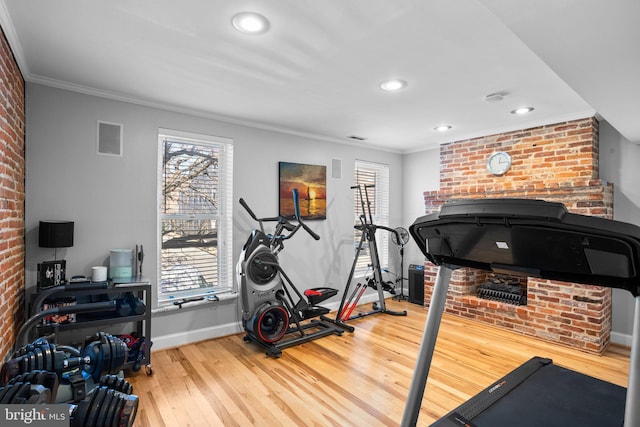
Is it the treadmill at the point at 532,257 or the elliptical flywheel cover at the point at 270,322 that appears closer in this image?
the treadmill at the point at 532,257

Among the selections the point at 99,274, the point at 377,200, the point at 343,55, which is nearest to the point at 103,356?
the point at 99,274

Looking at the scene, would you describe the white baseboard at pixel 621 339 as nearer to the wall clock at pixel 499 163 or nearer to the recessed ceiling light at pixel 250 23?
the wall clock at pixel 499 163

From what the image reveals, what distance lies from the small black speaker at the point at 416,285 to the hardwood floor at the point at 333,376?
3.82 feet

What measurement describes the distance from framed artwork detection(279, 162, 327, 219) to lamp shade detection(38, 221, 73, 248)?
224cm

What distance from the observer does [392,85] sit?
2965mm

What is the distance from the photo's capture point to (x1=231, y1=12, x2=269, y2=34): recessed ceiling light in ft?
6.36

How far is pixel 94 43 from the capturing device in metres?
2.27

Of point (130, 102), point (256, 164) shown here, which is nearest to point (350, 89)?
point (256, 164)

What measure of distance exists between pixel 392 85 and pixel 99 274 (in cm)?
303

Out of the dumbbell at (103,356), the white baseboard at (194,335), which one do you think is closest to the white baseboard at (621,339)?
the white baseboard at (194,335)

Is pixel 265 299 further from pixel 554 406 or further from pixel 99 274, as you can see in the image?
pixel 554 406

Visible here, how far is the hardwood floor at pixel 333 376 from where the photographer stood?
2412mm

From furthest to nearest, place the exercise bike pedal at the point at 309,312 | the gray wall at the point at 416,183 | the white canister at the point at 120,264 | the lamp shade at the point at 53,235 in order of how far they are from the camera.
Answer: the gray wall at the point at 416,183, the exercise bike pedal at the point at 309,312, the white canister at the point at 120,264, the lamp shade at the point at 53,235

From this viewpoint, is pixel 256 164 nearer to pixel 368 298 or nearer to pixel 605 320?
pixel 368 298
